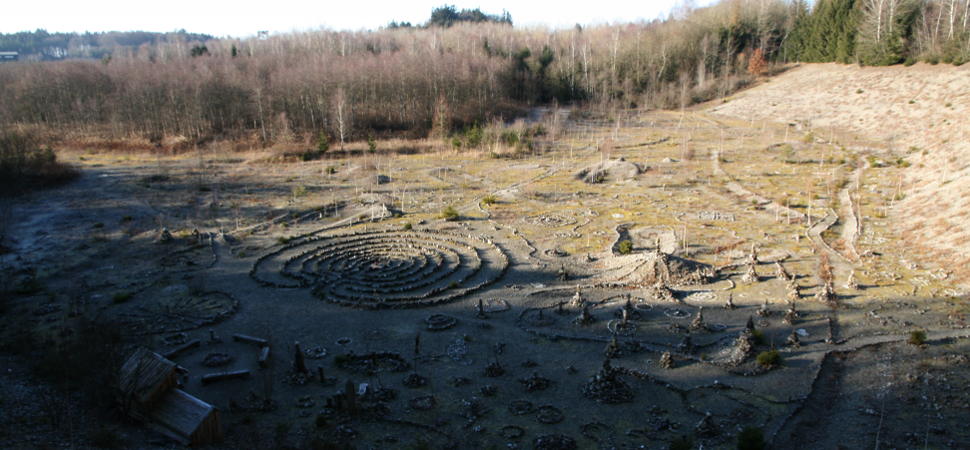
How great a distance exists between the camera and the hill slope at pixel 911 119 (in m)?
40.8

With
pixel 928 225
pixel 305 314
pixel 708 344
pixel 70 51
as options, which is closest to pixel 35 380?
pixel 305 314

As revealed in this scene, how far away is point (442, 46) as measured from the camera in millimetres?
129375

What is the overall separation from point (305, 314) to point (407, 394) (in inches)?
416

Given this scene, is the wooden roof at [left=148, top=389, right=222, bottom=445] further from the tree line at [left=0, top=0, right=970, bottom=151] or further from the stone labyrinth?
the tree line at [left=0, top=0, right=970, bottom=151]

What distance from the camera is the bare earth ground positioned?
21578mm

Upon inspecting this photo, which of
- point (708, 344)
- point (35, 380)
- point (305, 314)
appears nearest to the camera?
point (35, 380)

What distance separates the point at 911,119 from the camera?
235 feet

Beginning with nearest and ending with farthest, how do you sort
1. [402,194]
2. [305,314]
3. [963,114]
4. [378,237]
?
[305,314] → [378,237] → [402,194] → [963,114]

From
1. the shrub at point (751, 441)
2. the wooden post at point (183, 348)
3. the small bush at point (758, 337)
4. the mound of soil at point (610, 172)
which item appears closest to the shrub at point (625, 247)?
the small bush at point (758, 337)

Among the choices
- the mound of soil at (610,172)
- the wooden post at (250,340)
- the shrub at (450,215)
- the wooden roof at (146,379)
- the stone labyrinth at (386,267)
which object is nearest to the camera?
the wooden roof at (146,379)

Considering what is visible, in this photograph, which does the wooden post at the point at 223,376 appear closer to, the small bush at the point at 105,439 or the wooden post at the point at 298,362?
the wooden post at the point at 298,362

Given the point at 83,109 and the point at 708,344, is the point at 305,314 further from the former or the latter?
the point at 83,109

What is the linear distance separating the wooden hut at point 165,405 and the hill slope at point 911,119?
39117 mm

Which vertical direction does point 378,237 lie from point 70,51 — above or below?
below
